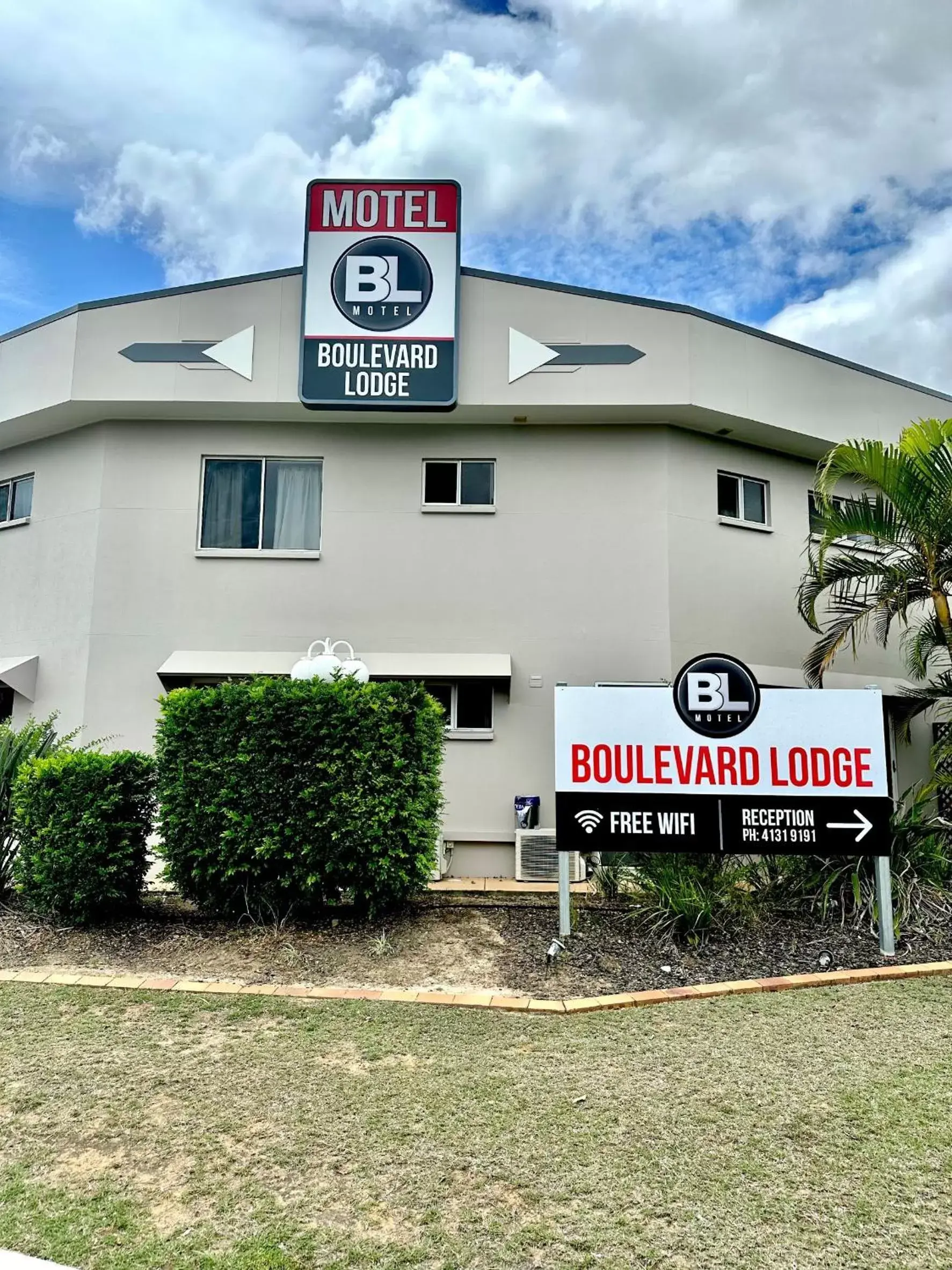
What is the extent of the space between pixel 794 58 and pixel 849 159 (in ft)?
9.90

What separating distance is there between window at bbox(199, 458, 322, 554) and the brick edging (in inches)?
247

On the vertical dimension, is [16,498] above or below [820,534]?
above

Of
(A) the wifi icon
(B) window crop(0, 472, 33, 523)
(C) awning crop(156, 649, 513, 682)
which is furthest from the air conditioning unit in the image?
(B) window crop(0, 472, 33, 523)

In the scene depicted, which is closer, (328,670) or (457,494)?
(328,670)

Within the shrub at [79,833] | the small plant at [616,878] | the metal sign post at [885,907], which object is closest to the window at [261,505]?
the shrub at [79,833]

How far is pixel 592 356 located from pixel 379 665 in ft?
15.4

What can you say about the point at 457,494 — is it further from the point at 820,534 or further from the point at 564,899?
the point at 564,899

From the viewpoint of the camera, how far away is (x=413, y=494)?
35.6ft

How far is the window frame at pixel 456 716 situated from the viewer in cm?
1042

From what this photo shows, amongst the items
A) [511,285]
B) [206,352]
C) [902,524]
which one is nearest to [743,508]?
[902,524]

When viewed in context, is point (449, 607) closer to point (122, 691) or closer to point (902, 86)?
point (122, 691)

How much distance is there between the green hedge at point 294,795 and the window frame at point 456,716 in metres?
3.66

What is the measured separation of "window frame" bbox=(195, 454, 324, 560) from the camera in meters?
10.8

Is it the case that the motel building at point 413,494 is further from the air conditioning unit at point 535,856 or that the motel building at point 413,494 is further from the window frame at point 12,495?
the window frame at point 12,495
